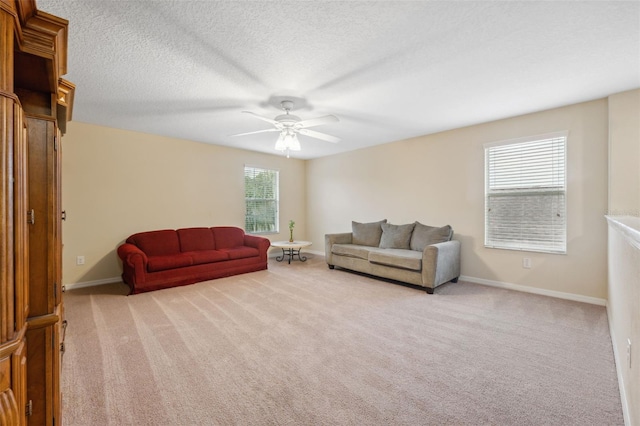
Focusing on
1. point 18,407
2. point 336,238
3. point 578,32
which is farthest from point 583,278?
point 18,407

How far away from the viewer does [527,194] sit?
13.0 feet

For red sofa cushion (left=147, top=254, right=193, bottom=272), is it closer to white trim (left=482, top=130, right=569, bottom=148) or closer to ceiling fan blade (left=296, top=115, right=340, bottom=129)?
ceiling fan blade (left=296, top=115, right=340, bottom=129)

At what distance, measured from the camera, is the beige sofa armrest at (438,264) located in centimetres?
385

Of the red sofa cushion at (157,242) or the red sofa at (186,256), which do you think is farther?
the red sofa cushion at (157,242)

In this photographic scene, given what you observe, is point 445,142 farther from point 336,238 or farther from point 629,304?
point 629,304

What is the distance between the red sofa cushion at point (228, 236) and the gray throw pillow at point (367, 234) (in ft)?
7.35

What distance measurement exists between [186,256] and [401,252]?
3.35 metres

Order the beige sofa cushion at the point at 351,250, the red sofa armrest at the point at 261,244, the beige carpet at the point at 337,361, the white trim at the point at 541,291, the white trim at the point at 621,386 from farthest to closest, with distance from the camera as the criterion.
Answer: the red sofa armrest at the point at 261,244 < the beige sofa cushion at the point at 351,250 < the white trim at the point at 541,291 < the beige carpet at the point at 337,361 < the white trim at the point at 621,386

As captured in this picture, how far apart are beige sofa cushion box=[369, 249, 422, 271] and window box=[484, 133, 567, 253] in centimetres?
119

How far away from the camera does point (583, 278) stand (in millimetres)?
3523

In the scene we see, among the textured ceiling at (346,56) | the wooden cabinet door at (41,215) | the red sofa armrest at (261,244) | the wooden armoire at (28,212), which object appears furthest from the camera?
the red sofa armrest at (261,244)

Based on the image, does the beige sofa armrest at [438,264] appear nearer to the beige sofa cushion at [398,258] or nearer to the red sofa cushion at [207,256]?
the beige sofa cushion at [398,258]

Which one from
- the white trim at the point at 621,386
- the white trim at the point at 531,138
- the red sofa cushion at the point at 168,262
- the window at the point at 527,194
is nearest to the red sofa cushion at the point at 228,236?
the red sofa cushion at the point at 168,262

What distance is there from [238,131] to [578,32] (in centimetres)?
419
